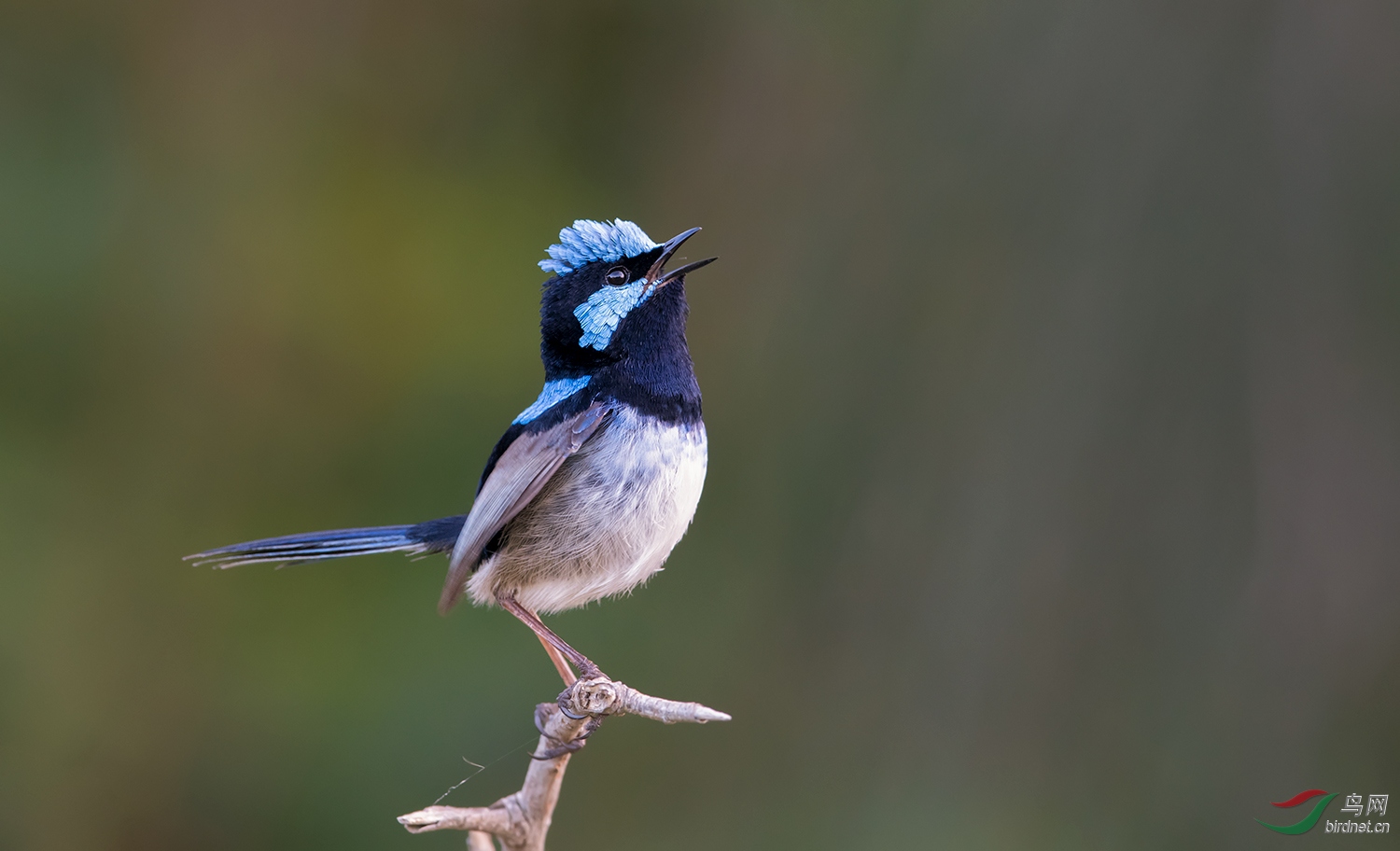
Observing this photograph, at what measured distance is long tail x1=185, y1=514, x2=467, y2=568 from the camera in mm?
3170

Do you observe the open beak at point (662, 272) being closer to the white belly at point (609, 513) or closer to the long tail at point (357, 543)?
the white belly at point (609, 513)

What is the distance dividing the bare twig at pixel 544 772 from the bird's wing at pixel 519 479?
362 mm

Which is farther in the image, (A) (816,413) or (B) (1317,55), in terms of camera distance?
(A) (816,413)

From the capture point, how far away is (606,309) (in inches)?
105

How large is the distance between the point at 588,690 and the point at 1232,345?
128 inches

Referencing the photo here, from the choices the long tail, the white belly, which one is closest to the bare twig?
the white belly

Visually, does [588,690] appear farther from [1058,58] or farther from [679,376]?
[1058,58]

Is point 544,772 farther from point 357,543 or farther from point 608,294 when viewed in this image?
point 608,294

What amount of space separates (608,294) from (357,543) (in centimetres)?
108

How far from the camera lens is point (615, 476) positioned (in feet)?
8.77

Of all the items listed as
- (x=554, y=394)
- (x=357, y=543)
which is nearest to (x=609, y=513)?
(x=554, y=394)

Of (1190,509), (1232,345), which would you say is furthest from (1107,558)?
(1232,345)

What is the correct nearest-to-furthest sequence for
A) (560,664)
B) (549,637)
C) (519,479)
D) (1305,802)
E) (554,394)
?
(519,479), (554,394), (549,637), (560,664), (1305,802)

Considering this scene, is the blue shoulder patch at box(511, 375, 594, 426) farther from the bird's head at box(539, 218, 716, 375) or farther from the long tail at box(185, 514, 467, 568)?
the long tail at box(185, 514, 467, 568)
